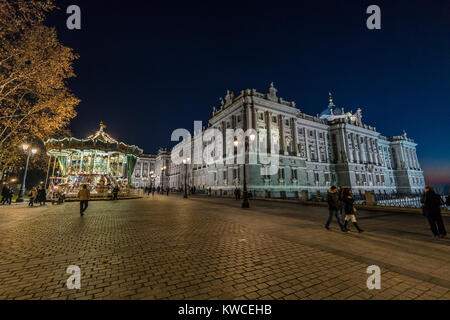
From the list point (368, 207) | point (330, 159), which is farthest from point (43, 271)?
point (330, 159)

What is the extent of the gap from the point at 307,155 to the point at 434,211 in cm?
3947

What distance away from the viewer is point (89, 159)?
28.2 metres

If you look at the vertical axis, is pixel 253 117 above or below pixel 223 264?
above

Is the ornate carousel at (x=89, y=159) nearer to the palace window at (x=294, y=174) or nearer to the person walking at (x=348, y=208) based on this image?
the person walking at (x=348, y=208)

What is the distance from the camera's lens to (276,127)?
36625mm

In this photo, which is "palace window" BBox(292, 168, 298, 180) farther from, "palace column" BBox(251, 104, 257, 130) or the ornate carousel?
the ornate carousel

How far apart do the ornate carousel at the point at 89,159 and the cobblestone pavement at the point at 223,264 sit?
2033 cm

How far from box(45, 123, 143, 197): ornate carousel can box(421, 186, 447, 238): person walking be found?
2788cm

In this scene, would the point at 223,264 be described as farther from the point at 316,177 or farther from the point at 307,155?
the point at 316,177

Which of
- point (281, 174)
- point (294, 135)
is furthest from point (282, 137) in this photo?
point (281, 174)

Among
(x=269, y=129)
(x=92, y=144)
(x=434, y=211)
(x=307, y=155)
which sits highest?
(x=269, y=129)

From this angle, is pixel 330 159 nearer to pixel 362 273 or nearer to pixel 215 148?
pixel 215 148

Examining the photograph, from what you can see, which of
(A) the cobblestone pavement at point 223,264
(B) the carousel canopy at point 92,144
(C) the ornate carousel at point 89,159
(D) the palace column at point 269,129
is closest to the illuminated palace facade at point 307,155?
(D) the palace column at point 269,129
